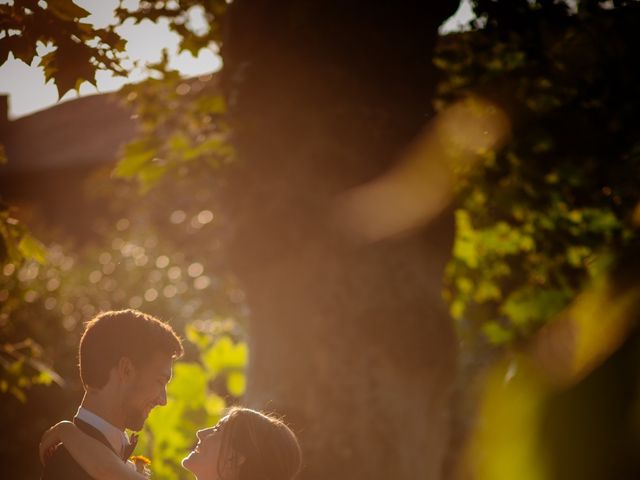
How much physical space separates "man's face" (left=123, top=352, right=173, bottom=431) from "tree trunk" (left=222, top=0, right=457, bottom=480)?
3.30 m

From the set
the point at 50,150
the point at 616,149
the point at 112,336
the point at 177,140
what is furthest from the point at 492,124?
the point at 50,150

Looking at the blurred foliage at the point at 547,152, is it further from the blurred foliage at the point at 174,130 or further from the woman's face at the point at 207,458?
the woman's face at the point at 207,458

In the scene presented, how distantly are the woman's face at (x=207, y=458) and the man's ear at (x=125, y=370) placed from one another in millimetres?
585

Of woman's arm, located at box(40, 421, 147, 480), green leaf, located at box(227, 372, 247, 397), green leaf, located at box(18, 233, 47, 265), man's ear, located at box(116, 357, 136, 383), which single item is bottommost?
green leaf, located at box(227, 372, 247, 397)

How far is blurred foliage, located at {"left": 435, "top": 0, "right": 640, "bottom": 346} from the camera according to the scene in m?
7.83

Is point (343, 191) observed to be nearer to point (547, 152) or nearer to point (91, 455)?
point (547, 152)

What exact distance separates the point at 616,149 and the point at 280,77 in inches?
153

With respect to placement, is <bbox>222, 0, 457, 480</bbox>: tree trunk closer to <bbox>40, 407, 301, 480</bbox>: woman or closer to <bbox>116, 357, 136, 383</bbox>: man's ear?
<bbox>40, 407, 301, 480</bbox>: woman

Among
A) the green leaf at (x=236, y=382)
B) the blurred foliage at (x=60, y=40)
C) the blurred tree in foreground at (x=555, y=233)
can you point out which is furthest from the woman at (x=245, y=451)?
the green leaf at (x=236, y=382)

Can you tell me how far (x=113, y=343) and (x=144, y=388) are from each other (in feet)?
0.73

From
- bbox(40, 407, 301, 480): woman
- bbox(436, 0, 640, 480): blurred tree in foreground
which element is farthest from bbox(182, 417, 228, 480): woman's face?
bbox(436, 0, 640, 480): blurred tree in foreground

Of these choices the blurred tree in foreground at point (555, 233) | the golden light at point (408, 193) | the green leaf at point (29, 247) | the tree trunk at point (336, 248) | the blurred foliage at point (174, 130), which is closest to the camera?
the green leaf at point (29, 247)

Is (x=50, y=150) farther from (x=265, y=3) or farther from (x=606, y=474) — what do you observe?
(x=606, y=474)

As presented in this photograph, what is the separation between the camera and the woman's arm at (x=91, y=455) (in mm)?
2871
